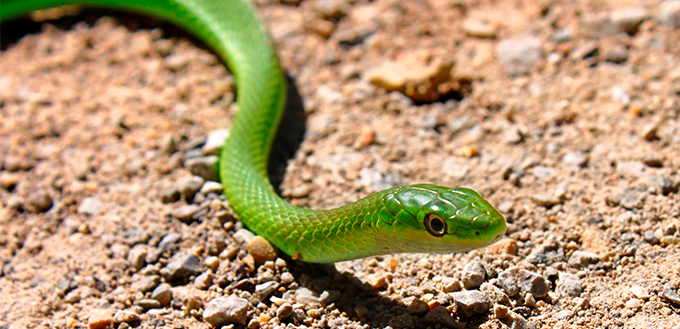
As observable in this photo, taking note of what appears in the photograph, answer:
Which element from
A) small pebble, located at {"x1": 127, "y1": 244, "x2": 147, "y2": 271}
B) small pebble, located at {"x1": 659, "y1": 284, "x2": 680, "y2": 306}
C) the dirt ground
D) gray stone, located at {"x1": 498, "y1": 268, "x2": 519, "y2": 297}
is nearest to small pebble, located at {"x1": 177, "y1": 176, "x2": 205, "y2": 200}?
the dirt ground

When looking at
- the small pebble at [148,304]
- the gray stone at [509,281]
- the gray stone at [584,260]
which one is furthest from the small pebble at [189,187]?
the gray stone at [584,260]

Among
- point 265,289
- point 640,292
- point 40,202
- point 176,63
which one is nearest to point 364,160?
point 265,289

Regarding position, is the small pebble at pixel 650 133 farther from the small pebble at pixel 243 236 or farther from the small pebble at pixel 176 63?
the small pebble at pixel 176 63

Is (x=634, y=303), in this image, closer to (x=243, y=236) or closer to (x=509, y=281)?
(x=509, y=281)

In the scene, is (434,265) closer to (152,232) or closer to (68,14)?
(152,232)

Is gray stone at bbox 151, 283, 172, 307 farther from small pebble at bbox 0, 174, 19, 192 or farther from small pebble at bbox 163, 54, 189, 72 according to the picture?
small pebble at bbox 163, 54, 189, 72

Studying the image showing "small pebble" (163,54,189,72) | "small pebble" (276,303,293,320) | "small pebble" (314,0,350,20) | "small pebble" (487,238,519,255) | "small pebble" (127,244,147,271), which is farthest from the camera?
"small pebble" (314,0,350,20)

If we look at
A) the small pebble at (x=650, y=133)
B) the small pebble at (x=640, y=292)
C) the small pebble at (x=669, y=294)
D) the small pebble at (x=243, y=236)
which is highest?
the small pebble at (x=650, y=133)
